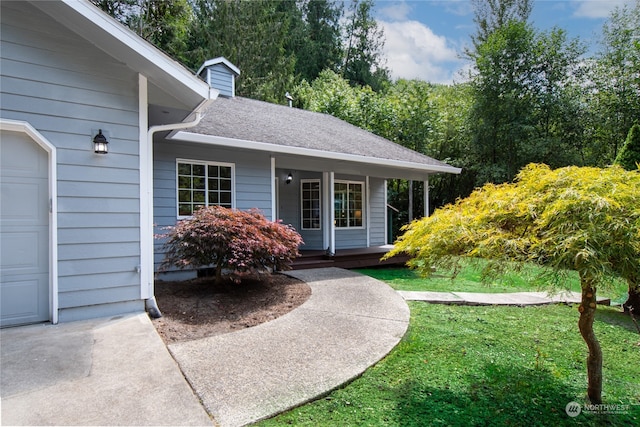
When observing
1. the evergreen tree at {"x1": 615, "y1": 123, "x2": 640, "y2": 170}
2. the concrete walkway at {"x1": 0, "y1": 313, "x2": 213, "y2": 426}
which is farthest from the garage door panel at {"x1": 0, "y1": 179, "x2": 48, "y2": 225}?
the evergreen tree at {"x1": 615, "y1": 123, "x2": 640, "y2": 170}

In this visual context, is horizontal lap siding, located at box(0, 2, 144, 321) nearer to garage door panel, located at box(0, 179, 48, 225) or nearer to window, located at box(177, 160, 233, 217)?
garage door panel, located at box(0, 179, 48, 225)

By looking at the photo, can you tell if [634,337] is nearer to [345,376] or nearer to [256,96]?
[345,376]

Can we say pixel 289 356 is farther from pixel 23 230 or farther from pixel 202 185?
pixel 202 185

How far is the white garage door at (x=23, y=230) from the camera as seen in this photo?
3.61 m

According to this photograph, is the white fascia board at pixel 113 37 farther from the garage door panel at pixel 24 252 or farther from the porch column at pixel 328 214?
the porch column at pixel 328 214

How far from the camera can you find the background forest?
13180 millimetres

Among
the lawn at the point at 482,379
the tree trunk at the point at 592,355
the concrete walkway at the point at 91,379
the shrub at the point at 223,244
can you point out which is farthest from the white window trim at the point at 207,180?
the tree trunk at the point at 592,355

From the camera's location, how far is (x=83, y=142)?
3.95 meters

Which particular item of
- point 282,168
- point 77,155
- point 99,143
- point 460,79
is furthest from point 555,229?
point 460,79

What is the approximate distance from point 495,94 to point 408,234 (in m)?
13.4

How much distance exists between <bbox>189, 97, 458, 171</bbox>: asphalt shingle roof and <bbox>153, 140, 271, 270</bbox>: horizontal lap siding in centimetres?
43

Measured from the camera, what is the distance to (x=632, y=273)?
210cm

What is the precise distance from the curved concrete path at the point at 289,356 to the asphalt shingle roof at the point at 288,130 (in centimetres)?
398

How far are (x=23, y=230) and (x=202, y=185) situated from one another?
130 inches
